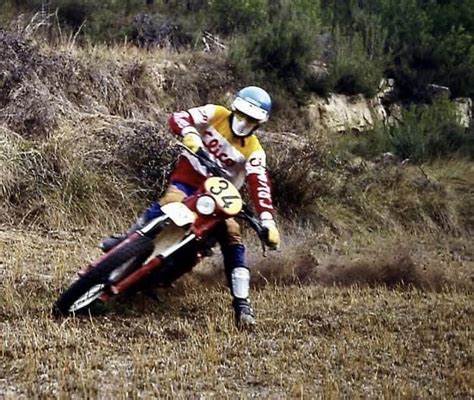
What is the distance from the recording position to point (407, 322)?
22.7ft

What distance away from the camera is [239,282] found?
21.7 feet

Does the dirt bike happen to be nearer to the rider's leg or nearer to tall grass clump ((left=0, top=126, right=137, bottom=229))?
the rider's leg

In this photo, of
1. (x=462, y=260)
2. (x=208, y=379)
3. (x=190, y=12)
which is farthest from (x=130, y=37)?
(x=208, y=379)

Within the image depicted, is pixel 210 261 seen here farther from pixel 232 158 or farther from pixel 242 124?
pixel 242 124

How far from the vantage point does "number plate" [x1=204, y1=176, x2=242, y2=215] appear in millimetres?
6508

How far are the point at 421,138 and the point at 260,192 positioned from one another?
9.48 metres

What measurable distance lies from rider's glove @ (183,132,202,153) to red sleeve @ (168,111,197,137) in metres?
0.06

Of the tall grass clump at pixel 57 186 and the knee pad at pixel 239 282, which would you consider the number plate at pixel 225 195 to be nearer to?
the knee pad at pixel 239 282

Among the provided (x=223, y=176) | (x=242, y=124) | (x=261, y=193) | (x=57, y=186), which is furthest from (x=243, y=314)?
(x=57, y=186)

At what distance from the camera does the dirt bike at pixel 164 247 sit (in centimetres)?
623

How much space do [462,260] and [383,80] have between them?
9595 mm

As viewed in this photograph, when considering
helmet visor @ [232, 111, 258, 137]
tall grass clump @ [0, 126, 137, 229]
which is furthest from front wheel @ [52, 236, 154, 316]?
tall grass clump @ [0, 126, 137, 229]

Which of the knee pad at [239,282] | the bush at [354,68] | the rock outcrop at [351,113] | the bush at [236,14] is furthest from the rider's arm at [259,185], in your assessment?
the bush at [236,14]

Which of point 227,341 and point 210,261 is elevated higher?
point 227,341
